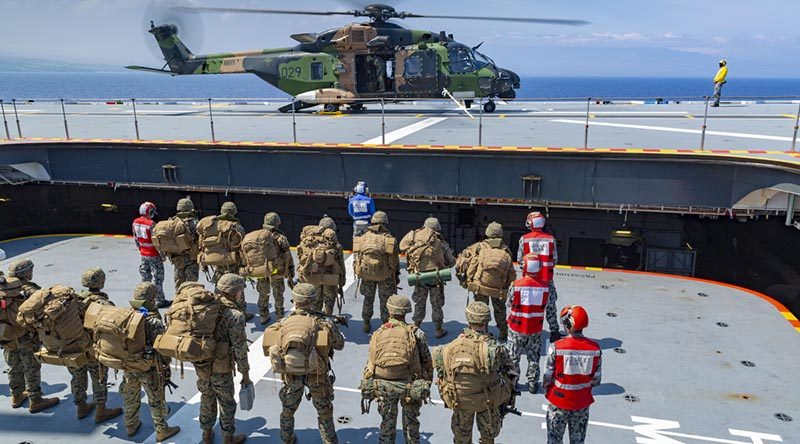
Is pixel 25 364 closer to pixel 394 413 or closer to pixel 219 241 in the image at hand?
pixel 219 241

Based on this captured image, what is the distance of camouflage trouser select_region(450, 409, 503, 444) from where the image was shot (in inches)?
192

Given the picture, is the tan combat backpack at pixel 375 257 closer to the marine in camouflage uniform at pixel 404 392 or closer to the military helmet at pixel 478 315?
the marine in camouflage uniform at pixel 404 392

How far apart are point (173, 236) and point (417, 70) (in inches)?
492

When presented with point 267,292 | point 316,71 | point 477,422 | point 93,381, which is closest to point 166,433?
point 93,381

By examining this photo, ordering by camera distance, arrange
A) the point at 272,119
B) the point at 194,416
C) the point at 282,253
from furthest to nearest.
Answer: the point at 272,119, the point at 282,253, the point at 194,416

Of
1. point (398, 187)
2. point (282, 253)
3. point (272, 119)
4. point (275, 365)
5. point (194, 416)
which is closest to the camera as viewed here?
point (275, 365)

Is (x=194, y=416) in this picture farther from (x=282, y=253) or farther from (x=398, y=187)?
(x=398, y=187)

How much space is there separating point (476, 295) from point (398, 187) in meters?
4.77

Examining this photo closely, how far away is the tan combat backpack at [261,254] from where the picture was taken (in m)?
7.91

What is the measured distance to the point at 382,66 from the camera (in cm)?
1941

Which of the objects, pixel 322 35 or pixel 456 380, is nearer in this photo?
pixel 456 380

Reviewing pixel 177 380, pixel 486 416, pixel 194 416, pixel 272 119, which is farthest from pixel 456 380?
pixel 272 119

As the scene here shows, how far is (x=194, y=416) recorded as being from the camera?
6055 millimetres

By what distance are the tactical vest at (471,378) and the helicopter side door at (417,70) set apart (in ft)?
50.1
